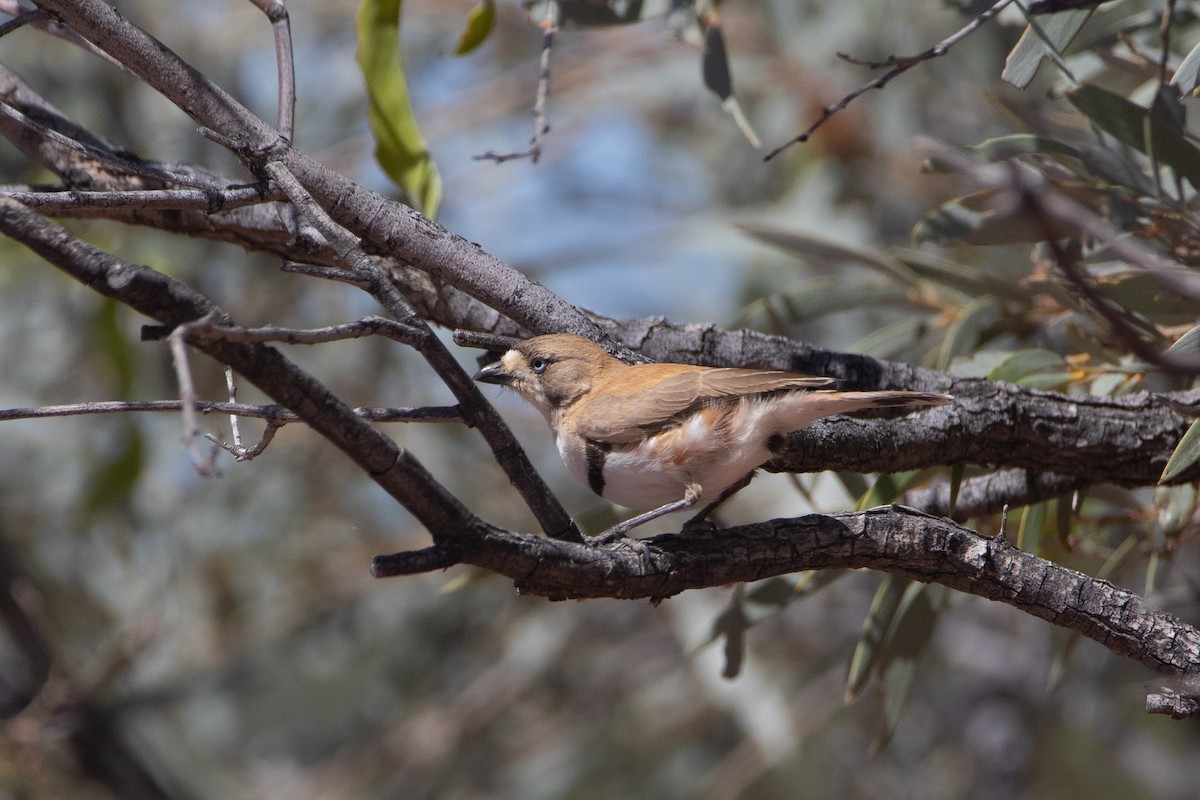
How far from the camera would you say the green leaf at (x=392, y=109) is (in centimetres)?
196

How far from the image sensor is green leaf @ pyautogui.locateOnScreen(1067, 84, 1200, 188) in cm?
184

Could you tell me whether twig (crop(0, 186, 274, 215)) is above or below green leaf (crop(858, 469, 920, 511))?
above

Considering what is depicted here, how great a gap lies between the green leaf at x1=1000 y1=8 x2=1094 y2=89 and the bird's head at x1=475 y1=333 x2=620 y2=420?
2.57 feet

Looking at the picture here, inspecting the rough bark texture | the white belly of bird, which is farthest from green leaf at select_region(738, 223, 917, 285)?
the white belly of bird

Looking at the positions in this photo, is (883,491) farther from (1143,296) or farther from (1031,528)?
(1143,296)

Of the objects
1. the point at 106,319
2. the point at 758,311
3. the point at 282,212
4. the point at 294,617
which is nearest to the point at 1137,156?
the point at 758,311

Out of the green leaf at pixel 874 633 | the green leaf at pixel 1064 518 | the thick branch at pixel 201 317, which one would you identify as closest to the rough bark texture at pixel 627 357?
the thick branch at pixel 201 317

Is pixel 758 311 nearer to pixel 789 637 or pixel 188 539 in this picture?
pixel 789 637

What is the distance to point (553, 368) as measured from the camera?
6.32 ft

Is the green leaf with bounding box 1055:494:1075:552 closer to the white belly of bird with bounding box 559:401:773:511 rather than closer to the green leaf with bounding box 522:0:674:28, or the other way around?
the white belly of bird with bounding box 559:401:773:511

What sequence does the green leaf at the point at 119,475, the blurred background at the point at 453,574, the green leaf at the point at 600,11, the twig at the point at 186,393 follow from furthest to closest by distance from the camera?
the blurred background at the point at 453,574 → the green leaf at the point at 119,475 → the green leaf at the point at 600,11 → the twig at the point at 186,393

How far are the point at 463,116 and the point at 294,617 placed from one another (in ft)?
6.71

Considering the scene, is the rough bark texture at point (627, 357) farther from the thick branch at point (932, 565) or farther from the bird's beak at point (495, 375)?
the bird's beak at point (495, 375)

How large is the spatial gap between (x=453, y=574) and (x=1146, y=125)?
124 inches
